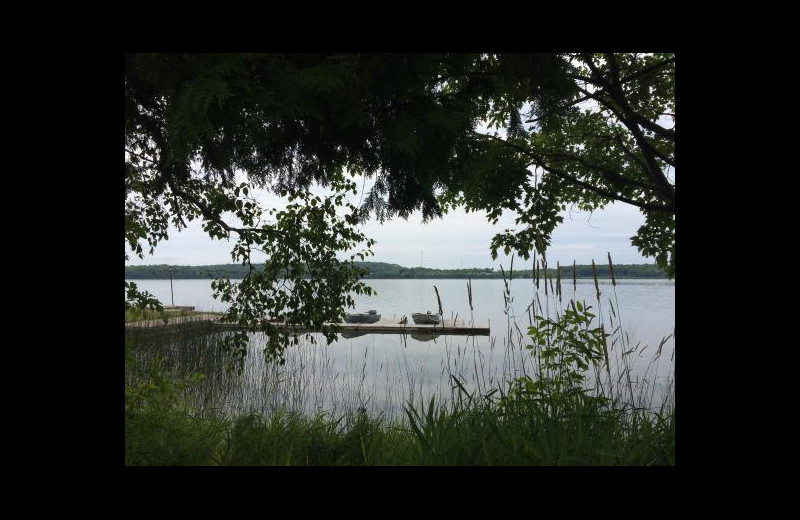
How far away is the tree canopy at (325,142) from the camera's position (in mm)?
1351

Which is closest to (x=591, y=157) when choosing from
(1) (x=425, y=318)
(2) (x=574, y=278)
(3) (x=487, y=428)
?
(2) (x=574, y=278)

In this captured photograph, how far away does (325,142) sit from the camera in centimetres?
183

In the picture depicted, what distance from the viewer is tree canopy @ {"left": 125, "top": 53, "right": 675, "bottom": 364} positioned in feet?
4.43

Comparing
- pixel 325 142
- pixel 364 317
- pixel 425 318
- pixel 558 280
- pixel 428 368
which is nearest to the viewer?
pixel 325 142

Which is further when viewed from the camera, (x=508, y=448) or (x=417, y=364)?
(x=417, y=364)

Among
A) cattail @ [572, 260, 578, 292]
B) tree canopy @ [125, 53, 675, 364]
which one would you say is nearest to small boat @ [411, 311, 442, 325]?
tree canopy @ [125, 53, 675, 364]

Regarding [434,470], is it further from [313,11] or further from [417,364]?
[417,364]

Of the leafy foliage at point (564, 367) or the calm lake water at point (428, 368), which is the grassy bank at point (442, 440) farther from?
the calm lake water at point (428, 368)

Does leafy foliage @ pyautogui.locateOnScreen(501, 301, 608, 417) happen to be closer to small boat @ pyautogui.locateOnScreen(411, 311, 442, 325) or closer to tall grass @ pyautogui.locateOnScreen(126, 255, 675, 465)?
tall grass @ pyautogui.locateOnScreen(126, 255, 675, 465)

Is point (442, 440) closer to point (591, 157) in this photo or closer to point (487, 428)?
point (487, 428)

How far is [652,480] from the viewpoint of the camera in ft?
3.19
